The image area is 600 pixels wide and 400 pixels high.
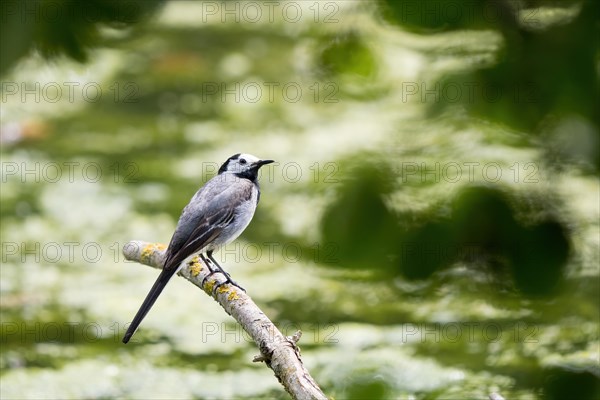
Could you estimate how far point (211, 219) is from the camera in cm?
179

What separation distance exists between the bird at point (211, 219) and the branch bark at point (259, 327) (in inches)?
1.5

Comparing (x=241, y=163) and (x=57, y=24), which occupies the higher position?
(x=241, y=163)

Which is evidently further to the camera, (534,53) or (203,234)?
(203,234)

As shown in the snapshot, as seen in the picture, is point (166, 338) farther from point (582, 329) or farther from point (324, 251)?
point (324, 251)

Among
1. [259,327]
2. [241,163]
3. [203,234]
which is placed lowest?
[259,327]

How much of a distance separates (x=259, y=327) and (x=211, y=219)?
26cm

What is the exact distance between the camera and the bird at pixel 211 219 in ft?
5.62

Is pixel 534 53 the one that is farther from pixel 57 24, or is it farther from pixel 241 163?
pixel 241 163

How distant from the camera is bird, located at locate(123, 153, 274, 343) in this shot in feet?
5.62

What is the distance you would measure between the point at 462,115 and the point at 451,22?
0.09 metres

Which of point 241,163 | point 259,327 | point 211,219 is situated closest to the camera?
point 259,327

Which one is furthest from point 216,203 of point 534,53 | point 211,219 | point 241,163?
point 534,53

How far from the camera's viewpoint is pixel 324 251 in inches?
27.0

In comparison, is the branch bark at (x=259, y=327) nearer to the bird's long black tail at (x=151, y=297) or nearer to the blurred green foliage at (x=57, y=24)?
the bird's long black tail at (x=151, y=297)
